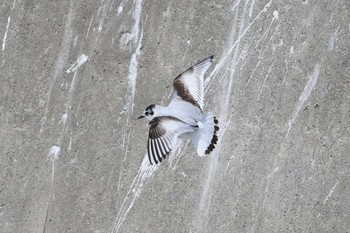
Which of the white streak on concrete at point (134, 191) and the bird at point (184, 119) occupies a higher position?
the bird at point (184, 119)

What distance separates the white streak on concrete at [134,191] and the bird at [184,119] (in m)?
0.71

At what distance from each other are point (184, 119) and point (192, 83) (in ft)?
1.25

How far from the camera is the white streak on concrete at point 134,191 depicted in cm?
705

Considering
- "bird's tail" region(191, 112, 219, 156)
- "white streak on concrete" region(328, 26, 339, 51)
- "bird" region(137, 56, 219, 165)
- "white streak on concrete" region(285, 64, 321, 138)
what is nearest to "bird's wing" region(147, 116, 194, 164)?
"bird" region(137, 56, 219, 165)

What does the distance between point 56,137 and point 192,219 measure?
123cm

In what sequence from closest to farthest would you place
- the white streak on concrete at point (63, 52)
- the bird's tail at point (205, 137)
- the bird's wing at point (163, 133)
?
the bird's wing at point (163, 133) < the bird's tail at point (205, 137) < the white streak on concrete at point (63, 52)

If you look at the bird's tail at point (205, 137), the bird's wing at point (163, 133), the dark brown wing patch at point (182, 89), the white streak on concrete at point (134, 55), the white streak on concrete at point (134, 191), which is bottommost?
the white streak on concrete at point (134, 191)

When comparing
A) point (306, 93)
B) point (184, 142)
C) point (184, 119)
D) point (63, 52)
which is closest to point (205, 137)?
point (184, 119)

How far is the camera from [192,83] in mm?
6426

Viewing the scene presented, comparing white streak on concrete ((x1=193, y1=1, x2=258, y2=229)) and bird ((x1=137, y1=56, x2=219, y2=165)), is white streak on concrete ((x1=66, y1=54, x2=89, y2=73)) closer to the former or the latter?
bird ((x1=137, y1=56, x2=219, y2=165))

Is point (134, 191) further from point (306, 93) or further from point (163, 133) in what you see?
point (306, 93)

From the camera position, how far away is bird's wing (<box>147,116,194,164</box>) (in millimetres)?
6055

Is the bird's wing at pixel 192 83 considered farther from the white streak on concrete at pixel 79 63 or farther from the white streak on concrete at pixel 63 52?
the white streak on concrete at pixel 63 52

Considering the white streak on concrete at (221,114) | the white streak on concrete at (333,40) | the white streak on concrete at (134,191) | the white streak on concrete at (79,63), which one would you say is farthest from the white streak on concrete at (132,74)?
the white streak on concrete at (333,40)
